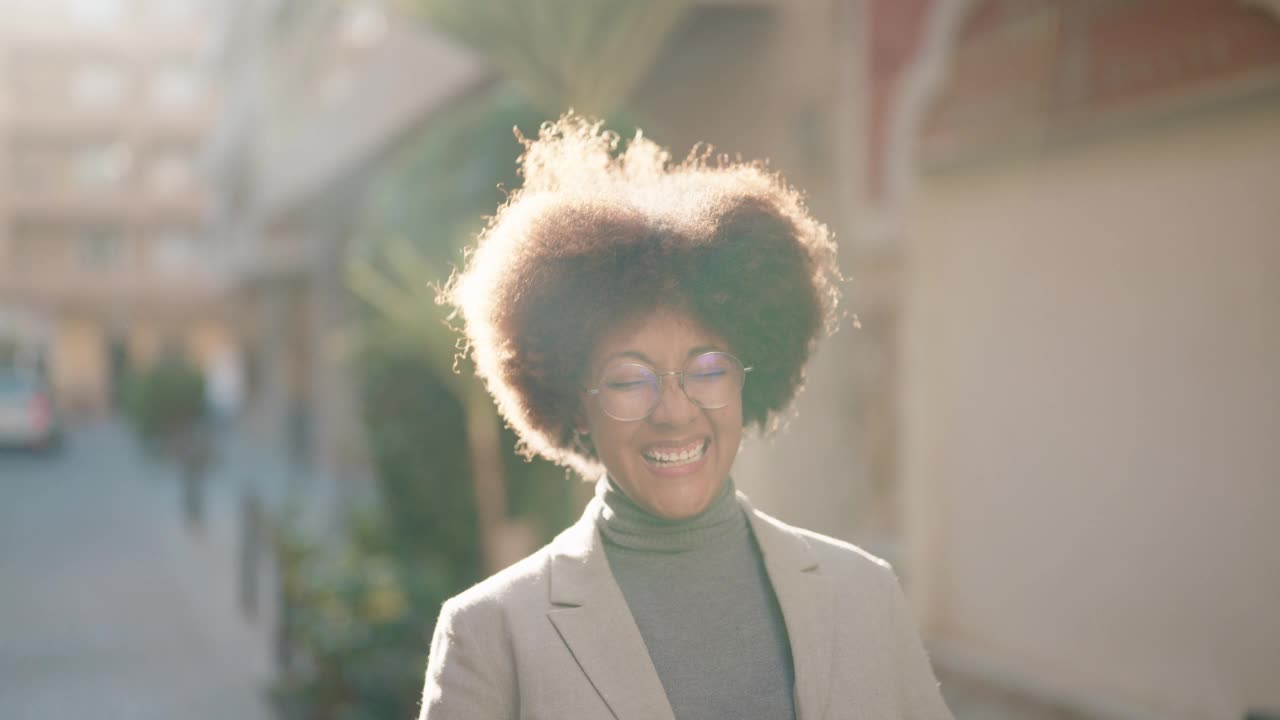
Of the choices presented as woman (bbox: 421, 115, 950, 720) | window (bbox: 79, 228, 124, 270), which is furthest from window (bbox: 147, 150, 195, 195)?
woman (bbox: 421, 115, 950, 720)

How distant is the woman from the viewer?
2.01 m

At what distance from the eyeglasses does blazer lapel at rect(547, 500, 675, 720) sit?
0.21 meters

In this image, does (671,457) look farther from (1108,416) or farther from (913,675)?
(1108,416)

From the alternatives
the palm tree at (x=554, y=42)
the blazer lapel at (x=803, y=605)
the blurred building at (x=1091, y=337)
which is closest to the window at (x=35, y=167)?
the blurred building at (x=1091, y=337)

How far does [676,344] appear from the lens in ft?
6.97

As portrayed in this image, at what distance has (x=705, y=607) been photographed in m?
2.07

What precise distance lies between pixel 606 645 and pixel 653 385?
0.39m

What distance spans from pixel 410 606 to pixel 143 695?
1576 millimetres

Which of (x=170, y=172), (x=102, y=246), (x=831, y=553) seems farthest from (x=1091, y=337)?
(x=102, y=246)

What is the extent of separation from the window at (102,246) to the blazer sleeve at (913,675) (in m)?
54.0

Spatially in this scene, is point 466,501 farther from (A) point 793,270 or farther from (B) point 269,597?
(A) point 793,270

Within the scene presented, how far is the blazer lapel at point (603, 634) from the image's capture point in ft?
6.45

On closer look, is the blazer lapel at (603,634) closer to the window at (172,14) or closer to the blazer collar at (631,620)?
the blazer collar at (631,620)

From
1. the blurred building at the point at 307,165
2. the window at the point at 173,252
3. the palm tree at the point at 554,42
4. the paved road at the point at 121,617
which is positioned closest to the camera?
the palm tree at the point at 554,42
